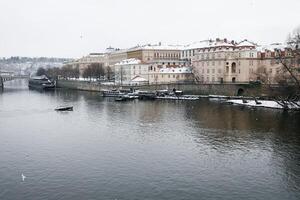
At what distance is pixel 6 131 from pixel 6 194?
1787cm

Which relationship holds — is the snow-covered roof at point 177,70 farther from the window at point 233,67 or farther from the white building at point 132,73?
the window at point 233,67

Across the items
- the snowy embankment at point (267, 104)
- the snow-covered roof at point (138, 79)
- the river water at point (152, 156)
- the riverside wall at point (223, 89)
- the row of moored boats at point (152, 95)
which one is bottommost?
the river water at point (152, 156)

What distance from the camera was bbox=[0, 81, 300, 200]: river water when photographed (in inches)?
786

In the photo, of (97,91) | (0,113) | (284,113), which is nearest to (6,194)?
(0,113)

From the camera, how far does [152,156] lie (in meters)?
26.2

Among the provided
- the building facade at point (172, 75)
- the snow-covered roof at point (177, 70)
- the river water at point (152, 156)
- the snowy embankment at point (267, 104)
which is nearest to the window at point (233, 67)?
the building facade at point (172, 75)

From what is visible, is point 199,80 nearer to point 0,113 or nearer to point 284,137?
point 0,113

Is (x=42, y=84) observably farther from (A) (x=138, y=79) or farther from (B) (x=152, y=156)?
(B) (x=152, y=156)

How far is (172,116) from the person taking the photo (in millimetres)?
44219

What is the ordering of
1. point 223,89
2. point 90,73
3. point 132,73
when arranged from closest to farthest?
1. point 223,89
2. point 132,73
3. point 90,73

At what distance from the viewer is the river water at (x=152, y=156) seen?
1995 centimetres

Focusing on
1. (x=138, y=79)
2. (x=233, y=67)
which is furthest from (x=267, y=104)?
(x=138, y=79)

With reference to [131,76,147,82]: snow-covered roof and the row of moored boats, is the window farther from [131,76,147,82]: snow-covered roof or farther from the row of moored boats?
[131,76,147,82]: snow-covered roof

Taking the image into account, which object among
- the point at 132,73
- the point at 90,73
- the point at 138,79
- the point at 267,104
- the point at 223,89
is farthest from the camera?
the point at 90,73
